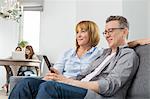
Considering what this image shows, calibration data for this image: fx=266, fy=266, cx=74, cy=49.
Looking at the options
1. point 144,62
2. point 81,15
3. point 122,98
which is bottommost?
point 122,98

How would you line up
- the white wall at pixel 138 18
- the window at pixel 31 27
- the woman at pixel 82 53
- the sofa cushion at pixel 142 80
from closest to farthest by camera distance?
1. the sofa cushion at pixel 142 80
2. the woman at pixel 82 53
3. the white wall at pixel 138 18
4. the window at pixel 31 27

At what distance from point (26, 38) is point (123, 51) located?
427cm

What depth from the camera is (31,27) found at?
5.50m

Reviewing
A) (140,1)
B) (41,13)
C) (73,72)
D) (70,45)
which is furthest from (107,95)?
(41,13)

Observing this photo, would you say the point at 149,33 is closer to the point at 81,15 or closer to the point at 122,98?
the point at 81,15

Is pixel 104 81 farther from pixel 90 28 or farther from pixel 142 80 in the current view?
pixel 90 28

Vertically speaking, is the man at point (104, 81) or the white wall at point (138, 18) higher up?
the white wall at point (138, 18)

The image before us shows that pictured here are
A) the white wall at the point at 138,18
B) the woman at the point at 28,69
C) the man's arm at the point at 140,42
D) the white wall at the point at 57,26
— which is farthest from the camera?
the white wall at the point at 57,26

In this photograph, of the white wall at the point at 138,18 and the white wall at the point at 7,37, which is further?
the white wall at the point at 7,37

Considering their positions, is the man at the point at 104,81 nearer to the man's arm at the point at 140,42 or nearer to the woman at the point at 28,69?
the man's arm at the point at 140,42

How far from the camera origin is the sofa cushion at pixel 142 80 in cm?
128

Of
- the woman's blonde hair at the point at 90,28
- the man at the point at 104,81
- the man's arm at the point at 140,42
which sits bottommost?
the man at the point at 104,81

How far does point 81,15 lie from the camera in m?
3.71

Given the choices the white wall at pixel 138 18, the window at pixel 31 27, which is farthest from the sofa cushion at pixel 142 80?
the window at pixel 31 27
